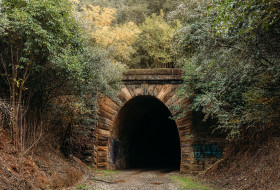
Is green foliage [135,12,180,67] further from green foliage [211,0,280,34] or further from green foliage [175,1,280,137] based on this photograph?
green foliage [211,0,280,34]

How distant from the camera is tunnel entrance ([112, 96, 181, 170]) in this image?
45.5 ft

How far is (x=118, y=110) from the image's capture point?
1255cm

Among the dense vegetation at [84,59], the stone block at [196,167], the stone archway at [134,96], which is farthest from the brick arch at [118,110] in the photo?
the dense vegetation at [84,59]

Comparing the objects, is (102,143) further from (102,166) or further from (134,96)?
(134,96)

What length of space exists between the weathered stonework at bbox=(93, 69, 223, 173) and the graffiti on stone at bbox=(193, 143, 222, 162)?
265mm

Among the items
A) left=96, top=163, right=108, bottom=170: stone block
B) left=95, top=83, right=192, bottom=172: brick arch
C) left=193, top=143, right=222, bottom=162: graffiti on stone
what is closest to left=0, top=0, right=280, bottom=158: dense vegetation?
left=193, top=143, right=222, bottom=162: graffiti on stone

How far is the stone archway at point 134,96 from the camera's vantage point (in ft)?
39.4

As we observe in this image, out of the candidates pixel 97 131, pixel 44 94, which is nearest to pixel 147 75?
pixel 97 131

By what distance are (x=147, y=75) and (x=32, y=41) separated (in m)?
6.90

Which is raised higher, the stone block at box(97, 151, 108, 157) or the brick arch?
the brick arch

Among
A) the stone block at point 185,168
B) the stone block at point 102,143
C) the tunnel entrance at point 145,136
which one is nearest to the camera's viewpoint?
the stone block at point 185,168

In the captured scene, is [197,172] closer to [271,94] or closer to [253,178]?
[253,178]

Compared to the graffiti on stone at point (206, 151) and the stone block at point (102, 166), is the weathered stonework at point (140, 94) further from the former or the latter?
the graffiti on stone at point (206, 151)

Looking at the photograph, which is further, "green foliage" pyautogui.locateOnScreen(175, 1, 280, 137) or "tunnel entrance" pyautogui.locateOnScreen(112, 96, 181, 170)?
"tunnel entrance" pyautogui.locateOnScreen(112, 96, 181, 170)
